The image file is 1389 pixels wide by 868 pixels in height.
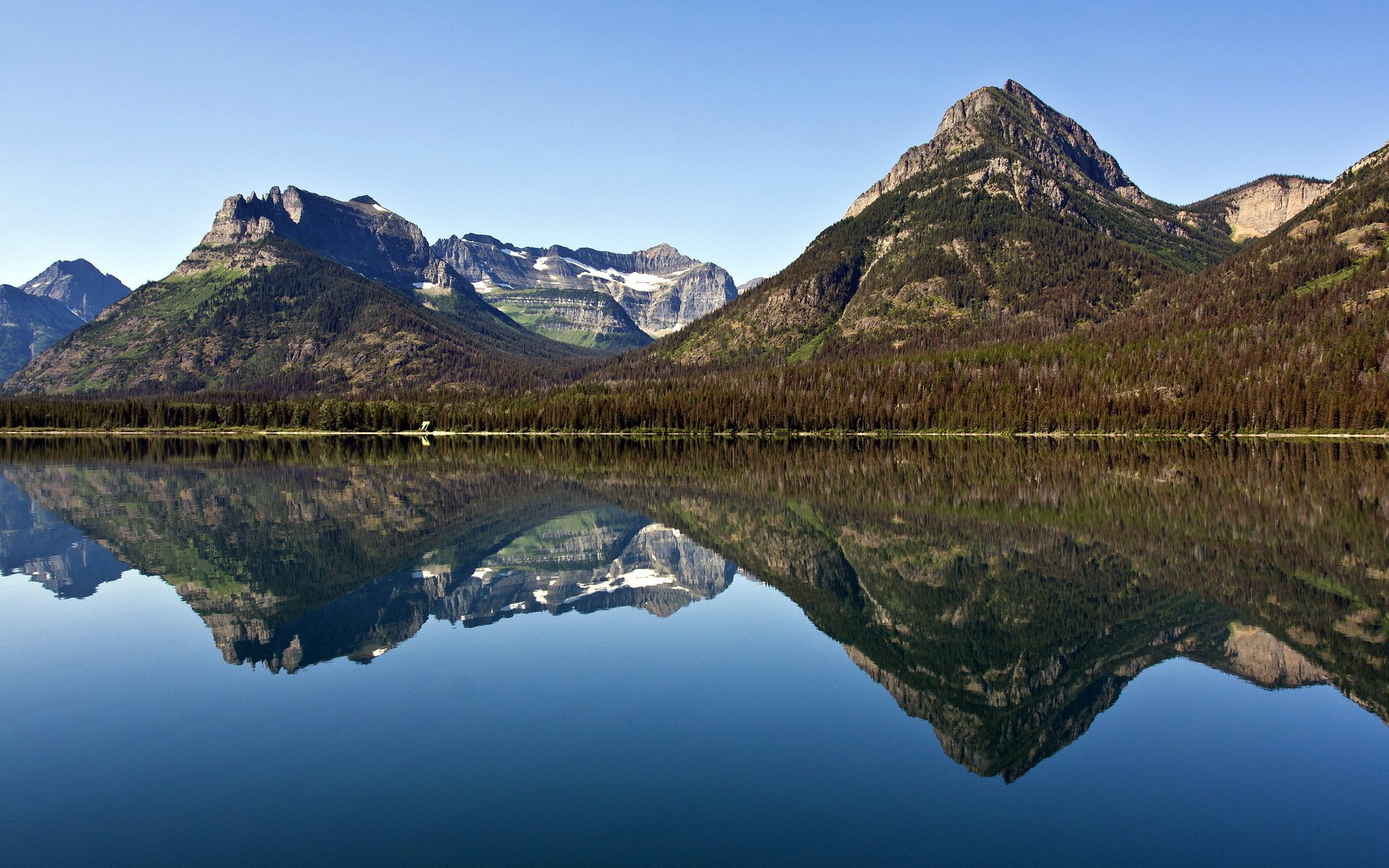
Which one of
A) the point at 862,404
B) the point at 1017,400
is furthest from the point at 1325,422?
the point at 862,404

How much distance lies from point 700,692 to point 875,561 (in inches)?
735

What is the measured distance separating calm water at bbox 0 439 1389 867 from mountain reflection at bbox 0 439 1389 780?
217mm

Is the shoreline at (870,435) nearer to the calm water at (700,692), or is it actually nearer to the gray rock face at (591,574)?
the calm water at (700,692)

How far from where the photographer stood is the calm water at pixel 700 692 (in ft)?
43.9

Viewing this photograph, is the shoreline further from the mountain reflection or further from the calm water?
the calm water

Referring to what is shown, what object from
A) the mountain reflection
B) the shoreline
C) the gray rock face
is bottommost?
the gray rock face

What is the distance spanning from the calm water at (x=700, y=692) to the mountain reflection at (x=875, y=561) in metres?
0.22

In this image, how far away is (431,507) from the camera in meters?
55.7

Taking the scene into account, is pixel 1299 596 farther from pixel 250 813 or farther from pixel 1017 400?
pixel 1017 400

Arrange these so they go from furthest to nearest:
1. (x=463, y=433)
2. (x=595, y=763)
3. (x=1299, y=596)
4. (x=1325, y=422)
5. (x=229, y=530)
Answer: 1. (x=463, y=433)
2. (x=1325, y=422)
3. (x=229, y=530)
4. (x=1299, y=596)
5. (x=595, y=763)

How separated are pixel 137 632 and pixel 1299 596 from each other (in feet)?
125

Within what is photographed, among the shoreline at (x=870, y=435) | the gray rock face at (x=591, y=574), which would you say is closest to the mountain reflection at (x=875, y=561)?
the gray rock face at (x=591, y=574)

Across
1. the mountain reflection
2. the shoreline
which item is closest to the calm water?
the mountain reflection

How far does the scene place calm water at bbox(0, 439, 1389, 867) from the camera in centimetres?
1338
